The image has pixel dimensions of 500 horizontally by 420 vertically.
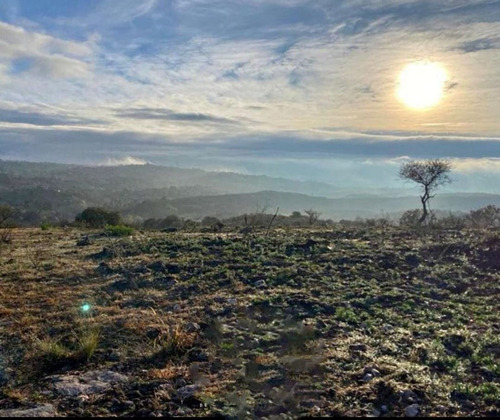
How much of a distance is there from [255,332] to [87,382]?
2734 millimetres

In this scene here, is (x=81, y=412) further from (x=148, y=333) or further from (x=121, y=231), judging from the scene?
(x=121, y=231)

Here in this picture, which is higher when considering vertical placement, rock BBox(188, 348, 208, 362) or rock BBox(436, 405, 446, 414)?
rock BBox(436, 405, 446, 414)

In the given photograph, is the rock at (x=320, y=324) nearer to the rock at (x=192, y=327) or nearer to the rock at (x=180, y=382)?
the rock at (x=192, y=327)

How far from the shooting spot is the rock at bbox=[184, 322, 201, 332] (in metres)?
7.21

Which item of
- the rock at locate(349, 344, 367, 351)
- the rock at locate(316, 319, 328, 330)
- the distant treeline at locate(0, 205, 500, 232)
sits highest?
the distant treeline at locate(0, 205, 500, 232)

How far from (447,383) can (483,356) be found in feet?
3.99

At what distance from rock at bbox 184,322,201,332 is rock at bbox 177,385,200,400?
5.93 ft

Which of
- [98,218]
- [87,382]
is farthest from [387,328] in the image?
[98,218]

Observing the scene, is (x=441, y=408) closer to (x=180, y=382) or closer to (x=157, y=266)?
(x=180, y=382)

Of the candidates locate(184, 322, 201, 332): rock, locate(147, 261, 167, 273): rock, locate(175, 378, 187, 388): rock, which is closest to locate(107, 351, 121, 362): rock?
locate(175, 378, 187, 388): rock

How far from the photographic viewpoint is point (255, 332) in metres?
7.23

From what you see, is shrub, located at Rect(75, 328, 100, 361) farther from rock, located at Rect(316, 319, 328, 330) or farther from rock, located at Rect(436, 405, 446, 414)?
rock, located at Rect(436, 405, 446, 414)

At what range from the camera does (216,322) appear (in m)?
7.47

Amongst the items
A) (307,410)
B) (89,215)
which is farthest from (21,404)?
(89,215)
